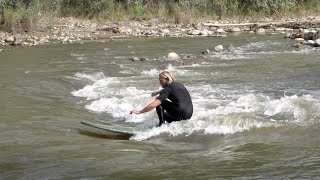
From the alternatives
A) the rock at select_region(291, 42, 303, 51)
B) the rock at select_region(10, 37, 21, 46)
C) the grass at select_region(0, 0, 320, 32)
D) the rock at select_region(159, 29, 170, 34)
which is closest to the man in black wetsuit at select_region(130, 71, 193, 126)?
the rock at select_region(291, 42, 303, 51)

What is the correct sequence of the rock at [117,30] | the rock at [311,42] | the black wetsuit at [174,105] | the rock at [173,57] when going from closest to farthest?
the black wetsuit at [174,105], the rock at [173,57], the rock at [311,42], the rock at [117,30]

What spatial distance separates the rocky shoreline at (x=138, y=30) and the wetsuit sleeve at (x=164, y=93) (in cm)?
1509

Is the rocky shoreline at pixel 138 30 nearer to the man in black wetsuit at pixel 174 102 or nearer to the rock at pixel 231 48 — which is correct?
the rock at pixel 231 48


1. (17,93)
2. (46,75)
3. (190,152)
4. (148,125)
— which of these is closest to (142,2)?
(46,75)

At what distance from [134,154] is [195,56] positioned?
39.8ft

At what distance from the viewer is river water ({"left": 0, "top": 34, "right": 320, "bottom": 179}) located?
6035 mm

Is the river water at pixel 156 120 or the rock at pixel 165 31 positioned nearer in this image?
the river water at pixel 156 120

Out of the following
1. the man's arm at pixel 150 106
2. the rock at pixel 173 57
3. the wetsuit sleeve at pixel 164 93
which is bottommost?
the rock at pixel 173 57

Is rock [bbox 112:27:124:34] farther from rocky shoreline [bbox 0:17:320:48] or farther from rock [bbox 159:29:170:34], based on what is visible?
rock [bbox 159:29:170:34]

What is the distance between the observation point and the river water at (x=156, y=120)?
6035 millimetres

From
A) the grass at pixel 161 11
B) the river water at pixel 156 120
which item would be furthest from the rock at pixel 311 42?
the grass at pixel 161 11

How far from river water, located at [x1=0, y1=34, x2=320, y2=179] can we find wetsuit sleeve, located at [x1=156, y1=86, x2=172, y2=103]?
469mm

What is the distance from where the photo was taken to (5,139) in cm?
770

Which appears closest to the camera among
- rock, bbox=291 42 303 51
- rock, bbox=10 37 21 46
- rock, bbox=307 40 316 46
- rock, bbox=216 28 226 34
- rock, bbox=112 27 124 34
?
rock, bbox=291 42 303 51
